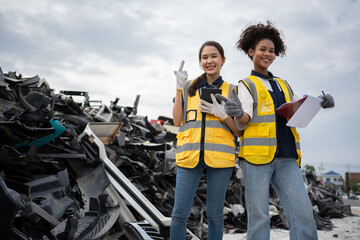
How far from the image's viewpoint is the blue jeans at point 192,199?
228 cm

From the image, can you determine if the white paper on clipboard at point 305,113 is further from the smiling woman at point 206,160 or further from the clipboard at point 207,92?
the clipboard at point 207,92

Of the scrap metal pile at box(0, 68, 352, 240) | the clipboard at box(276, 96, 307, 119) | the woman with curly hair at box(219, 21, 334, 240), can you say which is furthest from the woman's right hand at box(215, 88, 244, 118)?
the scrap metal pile at box(0, 68, 352, 240)

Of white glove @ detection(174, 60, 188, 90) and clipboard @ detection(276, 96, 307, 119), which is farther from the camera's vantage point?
white glove @ detection(174, 60, 188, 90)

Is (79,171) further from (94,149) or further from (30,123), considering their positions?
(30,123)

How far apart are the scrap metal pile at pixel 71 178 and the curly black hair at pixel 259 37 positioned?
170 cm

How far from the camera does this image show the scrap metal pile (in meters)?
2.32

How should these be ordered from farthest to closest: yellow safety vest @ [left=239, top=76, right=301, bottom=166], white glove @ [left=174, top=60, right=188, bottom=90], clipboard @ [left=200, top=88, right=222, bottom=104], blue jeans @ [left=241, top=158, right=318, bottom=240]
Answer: white glove @ [left=174, top=60, right=188, bottom=90], clipboard @ [left=200, top=88, right=222, bottom=104], yellow safety vest @ [left=239, top=76, right=301, bottom=166], blue jeans @ [left=241, top=158, right=318, bottom=240]

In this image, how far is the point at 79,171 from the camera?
3.26 meters

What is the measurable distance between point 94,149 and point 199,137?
184 cm

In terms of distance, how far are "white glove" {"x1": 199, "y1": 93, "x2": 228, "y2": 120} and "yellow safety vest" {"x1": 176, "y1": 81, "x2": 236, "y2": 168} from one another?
54 millimetres

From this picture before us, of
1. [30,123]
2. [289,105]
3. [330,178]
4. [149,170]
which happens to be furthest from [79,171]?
[330,178]

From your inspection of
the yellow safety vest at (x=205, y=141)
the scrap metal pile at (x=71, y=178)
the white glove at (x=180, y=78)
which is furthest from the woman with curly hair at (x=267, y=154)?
the scrap metal pile at (x=71, y=178)

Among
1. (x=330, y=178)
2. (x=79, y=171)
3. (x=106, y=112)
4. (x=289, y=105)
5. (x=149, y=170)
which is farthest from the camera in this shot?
(x=330, y=178)

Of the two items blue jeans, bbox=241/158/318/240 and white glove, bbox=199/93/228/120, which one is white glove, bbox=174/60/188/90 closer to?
white glove, bbox=199/93/228/120
